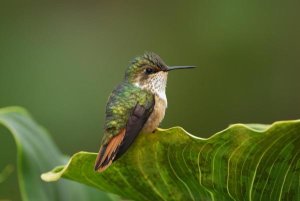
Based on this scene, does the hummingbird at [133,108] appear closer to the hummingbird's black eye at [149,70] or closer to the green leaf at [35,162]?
the hummingbird's black eye at [149,70]

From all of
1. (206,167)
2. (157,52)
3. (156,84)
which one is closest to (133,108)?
(156,84)

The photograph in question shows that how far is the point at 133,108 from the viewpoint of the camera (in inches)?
101

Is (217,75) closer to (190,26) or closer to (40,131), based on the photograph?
(190,26)

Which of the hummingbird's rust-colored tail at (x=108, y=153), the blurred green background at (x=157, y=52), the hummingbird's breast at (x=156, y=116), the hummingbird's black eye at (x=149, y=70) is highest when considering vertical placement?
the hummingbird's black eye at (x=149, y=70)

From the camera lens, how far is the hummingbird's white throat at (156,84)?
8.73 feet

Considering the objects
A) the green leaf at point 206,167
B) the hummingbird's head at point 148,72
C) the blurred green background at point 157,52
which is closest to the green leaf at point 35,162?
the green leaf at point 206,167

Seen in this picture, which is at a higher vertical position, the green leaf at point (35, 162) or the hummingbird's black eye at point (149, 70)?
the hummingbird's black eye at point (149, 70)

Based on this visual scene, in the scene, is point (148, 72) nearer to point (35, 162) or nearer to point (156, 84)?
point (156, 84)

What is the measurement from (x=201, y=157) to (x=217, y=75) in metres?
5.74

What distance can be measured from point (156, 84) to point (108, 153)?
0.51m

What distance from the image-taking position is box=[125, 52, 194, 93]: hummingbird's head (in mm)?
2691

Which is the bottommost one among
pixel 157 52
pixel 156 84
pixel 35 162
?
pixel 157 52

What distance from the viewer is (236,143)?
189 centimetres

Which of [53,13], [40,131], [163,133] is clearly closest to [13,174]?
[53,13]
